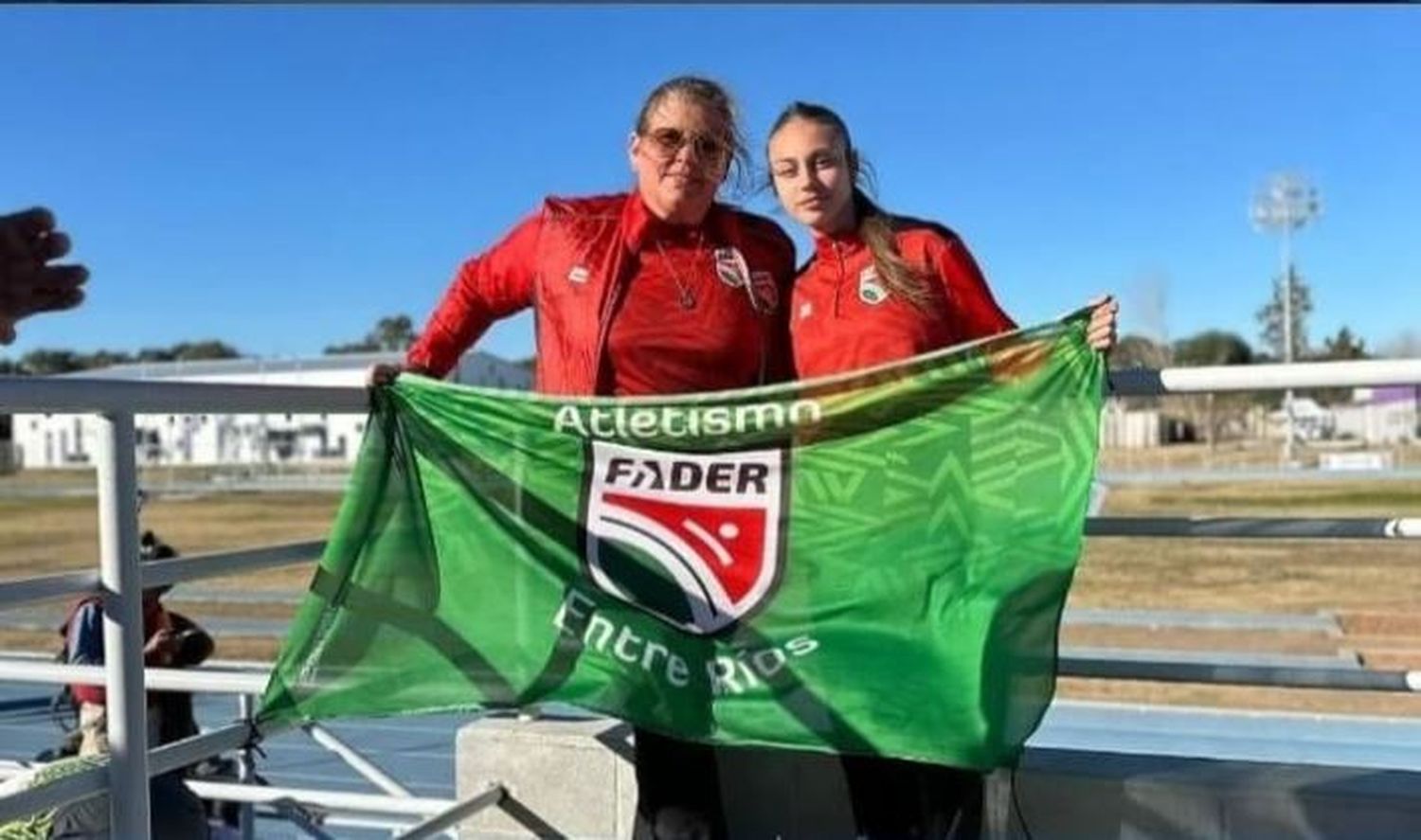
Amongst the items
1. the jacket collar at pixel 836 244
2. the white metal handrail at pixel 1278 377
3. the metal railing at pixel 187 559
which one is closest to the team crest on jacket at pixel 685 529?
the jacket collar at pixel 836 244

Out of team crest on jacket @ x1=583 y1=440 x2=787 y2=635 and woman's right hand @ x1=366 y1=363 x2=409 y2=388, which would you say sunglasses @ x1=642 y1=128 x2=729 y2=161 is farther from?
woman's right hand @ x1=366 y1=363 x2=409 y2=388

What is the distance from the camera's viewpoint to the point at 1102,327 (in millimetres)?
2623

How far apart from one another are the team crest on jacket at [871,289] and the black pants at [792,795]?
0.86 m

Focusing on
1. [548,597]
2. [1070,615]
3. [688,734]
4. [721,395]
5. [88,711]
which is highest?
[721,395]

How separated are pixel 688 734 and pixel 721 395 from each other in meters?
0.63

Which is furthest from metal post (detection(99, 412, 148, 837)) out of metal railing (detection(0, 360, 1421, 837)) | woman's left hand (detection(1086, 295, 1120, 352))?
woman's left hand (detection(1086, 295, 1120, 352))

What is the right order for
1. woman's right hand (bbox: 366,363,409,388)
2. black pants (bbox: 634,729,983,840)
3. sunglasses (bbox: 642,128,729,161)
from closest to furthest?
1. black pants (bbox: 634,729,983,840)
2. sunglasses (bbox: 642,128,729,161)
3. woman's right hand (bbox: 366,363,409,388)

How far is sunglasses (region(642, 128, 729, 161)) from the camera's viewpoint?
281 centimetres

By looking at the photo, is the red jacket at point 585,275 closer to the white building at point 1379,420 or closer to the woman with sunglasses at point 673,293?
the woman with sunglasses at point 673,293

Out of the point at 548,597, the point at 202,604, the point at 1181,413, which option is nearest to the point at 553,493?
the point at 548,597

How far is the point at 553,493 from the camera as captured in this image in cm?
282

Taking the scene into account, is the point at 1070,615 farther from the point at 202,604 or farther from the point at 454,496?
the point at 454,496

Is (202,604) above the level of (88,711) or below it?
below

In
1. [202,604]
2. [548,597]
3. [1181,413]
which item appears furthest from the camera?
[1181,413]
